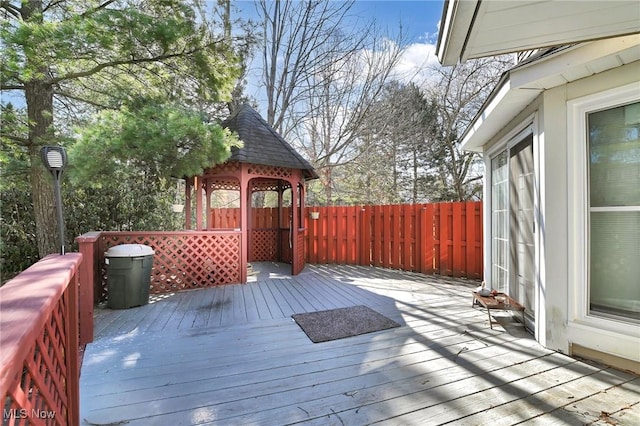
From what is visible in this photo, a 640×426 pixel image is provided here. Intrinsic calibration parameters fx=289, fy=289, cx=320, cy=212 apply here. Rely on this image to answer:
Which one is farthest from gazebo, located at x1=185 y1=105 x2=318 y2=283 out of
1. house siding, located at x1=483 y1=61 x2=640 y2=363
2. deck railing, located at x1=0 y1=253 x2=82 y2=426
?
house siding, located at x1=483 y1=61 x2=640 y2=363

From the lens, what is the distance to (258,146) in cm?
638

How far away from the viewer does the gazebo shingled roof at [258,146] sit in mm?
5977

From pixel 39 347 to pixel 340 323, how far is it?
2846 millimetres

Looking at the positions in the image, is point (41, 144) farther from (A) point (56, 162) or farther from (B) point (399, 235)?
(B) point (399, 235)

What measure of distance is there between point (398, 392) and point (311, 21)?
40.8ft

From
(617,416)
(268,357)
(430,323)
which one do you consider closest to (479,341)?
(430,323)

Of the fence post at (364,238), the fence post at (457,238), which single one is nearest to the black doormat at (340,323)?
the fence post at (457,238)

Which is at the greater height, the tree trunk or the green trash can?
the tree trunk

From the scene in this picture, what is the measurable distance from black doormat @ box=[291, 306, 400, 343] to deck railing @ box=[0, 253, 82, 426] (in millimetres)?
1991

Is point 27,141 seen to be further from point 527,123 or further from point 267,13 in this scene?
point 267,13

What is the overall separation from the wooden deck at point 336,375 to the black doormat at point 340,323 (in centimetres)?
13

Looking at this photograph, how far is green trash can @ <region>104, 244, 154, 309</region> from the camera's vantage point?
13.5 ft

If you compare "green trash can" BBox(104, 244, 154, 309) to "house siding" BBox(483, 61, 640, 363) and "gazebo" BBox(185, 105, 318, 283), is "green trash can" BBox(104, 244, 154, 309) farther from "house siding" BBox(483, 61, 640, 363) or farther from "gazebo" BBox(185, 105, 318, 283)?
"house siding" BBox(483, 61, 640, 363)

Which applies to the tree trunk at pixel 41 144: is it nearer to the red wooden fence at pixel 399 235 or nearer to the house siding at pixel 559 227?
the red wooden fence at pixel 399 235
